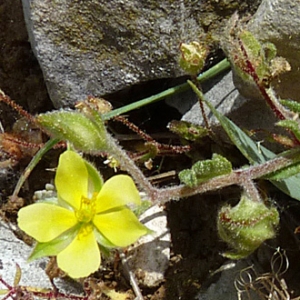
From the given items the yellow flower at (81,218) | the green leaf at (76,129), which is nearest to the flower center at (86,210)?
the yellow flower at (81,218)

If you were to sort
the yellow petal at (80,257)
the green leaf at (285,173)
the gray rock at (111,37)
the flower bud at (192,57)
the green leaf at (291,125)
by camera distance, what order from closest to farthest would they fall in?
the yellow petal at (80,257) < the green leaf at (291,125) < the green leaf at (285,173) < the flower bud at (192,57) < the gray rock at (111,37)

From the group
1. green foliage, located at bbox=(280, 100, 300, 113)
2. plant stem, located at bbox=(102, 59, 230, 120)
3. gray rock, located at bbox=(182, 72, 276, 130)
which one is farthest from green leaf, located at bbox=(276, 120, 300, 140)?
plant stem, located at bbox=(102, 59, 230, 120)

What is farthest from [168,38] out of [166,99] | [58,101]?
[58,101]

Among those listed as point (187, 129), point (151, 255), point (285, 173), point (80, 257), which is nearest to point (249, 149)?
point (285, 173)

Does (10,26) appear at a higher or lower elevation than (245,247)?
higher

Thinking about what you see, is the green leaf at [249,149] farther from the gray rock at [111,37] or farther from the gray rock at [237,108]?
the gray rock at [111,37]

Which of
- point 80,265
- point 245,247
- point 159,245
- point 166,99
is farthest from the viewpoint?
point 166,99

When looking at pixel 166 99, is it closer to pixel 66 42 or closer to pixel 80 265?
pixel 66 42
